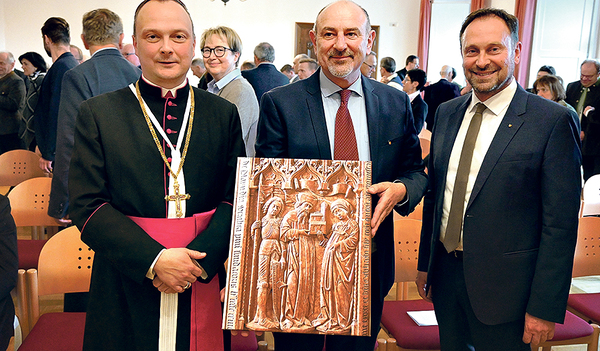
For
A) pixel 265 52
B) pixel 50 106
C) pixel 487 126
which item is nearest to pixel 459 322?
pixel 487 126

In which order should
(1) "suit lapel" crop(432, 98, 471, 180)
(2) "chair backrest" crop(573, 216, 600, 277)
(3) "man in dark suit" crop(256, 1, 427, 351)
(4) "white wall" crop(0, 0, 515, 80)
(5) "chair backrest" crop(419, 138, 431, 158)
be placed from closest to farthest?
(3) "man in dark suit" crop(256, 1, 427, 351) → (1) "suit lapel" crop(432, 98, 471, 180) → (2) "chair backrest" crop(573, 216, 600, 277) → (5) "chair backrest" crop(419, 138, 431, 158) → (4) "white wall" crop(0, 0, 515, 80)

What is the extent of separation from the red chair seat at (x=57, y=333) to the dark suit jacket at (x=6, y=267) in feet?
0.35

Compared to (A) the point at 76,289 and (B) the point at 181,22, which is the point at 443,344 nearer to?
(B) the point at 181,22

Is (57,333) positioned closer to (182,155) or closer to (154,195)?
(154,195)

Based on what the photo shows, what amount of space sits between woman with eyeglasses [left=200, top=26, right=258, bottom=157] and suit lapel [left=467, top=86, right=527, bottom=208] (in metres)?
2.07

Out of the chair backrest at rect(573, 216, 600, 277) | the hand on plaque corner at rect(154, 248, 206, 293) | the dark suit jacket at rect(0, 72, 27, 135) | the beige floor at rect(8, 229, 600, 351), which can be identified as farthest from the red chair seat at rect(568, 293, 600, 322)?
the dark suit jacket at rect(0, 72, 27, 135)

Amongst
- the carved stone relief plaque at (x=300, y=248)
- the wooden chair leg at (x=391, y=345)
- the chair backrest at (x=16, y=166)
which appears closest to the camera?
the carved stone relief plaque at (x=300, y=248)

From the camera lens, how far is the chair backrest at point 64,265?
2355 millimetres

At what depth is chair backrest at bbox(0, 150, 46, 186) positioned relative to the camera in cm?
452

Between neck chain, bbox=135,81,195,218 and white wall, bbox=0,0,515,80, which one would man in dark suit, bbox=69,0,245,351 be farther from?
white wall, bbox=0,0,515,80

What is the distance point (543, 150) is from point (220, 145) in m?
1.13

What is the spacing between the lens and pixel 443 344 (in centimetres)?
197

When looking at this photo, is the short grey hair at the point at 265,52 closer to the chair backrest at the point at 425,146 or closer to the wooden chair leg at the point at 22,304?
the chair backrest at the point at 425,146

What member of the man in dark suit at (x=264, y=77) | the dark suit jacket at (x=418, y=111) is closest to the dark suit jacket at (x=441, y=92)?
the dark suit jacket at (x=418, y=111)
